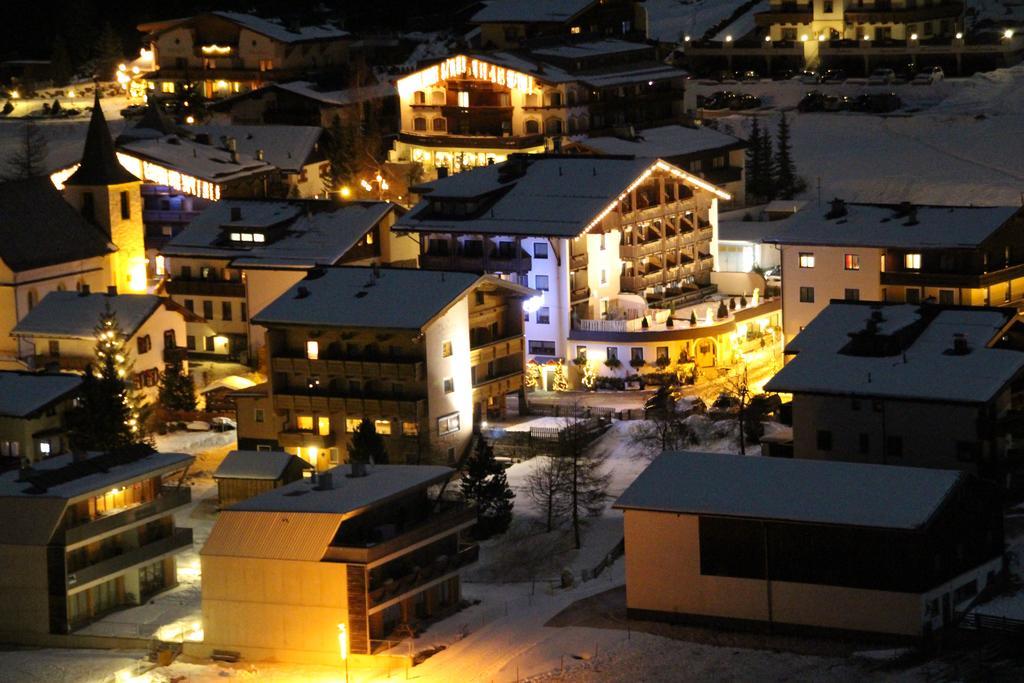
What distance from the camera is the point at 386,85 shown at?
10788 centimetres

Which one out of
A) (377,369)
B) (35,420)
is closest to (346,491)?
(377,369)

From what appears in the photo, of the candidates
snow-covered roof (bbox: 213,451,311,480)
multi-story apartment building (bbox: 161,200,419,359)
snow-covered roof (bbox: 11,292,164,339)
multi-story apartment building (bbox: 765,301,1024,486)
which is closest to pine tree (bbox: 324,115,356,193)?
multi-story apartment building (bbox: 161,200,419,359)

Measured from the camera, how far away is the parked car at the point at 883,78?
10706 centimetres

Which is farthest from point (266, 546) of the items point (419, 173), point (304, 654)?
point (419, 173)

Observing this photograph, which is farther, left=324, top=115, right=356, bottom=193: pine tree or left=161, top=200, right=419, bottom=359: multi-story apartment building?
left=324, top=115, right=356, bottom=193: pine tree

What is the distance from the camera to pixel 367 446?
205 feet

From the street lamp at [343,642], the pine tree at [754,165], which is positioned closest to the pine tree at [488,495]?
the street lamp at [343,642]

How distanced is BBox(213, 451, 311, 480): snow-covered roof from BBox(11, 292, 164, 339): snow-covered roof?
10193 mm

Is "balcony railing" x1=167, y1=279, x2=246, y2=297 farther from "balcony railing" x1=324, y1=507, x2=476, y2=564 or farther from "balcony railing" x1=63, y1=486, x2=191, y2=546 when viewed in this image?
"balcony railing" x1=324, y1=507, x2=476, y2=564

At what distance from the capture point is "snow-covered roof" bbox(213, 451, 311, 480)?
2453 inches

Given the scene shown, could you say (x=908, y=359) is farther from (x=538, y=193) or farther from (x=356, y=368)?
(x=538, y=193)

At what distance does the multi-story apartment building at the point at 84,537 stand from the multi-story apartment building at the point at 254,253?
1570 centimetres

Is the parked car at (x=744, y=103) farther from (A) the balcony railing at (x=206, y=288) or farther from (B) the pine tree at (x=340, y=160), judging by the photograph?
(A) the balcony railing at (x=206, y=288)

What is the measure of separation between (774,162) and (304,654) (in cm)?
4762
